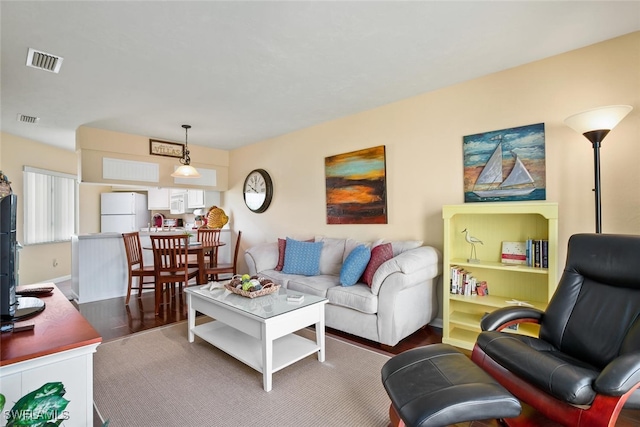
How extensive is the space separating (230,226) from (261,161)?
5.15 feet

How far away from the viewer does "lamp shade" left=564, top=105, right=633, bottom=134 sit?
199 centimetres

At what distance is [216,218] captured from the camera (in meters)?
5.87

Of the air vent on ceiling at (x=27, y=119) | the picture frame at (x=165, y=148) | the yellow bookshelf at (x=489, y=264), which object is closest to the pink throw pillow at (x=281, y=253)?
the yellow bookshelf at (x=489, y=264)

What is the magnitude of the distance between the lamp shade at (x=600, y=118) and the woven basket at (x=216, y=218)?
5308mm

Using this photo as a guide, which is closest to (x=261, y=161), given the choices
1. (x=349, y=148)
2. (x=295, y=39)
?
(x=349, y=148)

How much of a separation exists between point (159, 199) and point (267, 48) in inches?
230

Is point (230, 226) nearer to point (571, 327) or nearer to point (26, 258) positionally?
point (26, 258)

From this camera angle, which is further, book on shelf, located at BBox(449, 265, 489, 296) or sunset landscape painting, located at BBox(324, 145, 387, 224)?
sunset landscape painting, located at BBox(324, 145, 387, 224)

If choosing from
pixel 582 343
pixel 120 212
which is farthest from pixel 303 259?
pixel 120 212

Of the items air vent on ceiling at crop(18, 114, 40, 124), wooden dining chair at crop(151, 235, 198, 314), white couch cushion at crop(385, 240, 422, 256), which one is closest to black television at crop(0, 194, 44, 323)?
wooden dining chair at crop(151, 235, 198, 314)

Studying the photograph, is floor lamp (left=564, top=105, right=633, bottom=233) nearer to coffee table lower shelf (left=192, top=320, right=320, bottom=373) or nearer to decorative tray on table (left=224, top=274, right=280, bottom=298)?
coffee table lower shelf (left=192, top=320, right=320, bottom=373)

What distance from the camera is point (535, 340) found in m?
1.88

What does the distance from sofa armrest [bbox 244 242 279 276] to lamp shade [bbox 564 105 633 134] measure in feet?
10.9

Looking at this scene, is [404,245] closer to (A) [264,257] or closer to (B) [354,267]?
(B) [354,267]
